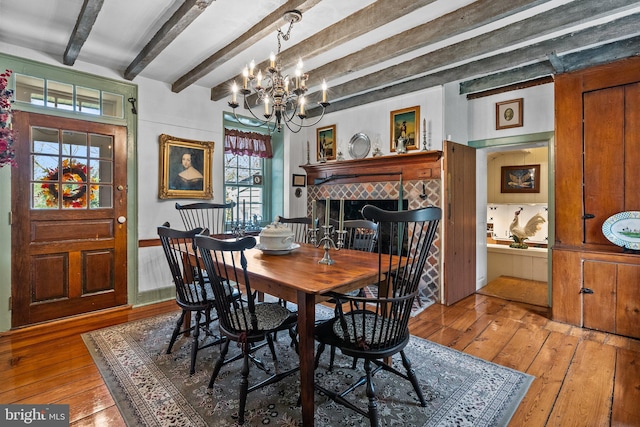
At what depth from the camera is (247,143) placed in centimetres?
454

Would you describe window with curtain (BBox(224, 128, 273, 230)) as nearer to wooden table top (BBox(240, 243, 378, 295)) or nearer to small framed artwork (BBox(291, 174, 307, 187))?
small framed artwork (BBox(291, 174, 307, 187))

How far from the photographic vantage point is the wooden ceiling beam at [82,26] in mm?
2180

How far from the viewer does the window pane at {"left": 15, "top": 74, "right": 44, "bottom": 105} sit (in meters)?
2.95

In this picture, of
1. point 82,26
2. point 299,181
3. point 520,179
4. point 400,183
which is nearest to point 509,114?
point 400,183

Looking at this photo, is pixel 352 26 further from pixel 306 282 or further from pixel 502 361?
pixel 502 361

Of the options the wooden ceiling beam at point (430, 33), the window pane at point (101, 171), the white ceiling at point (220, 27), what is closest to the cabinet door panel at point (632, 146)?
the white ceiling at point (220, 27)

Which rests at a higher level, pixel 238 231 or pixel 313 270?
pixel 238 231

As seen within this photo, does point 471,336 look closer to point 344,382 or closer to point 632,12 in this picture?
point 344,382

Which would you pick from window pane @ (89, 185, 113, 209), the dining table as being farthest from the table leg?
window pane @ (89, 185, 113, 209)

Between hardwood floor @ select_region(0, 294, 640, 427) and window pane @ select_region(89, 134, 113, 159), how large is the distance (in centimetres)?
170

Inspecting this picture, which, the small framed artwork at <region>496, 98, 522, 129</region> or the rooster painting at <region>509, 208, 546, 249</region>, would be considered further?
the rooster painting at <region>509, 208, 546, 249</region>

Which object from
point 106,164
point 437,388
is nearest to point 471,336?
point 437,388

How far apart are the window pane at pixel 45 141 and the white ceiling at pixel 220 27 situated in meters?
0.74

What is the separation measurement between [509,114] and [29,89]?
5078 millimetres
